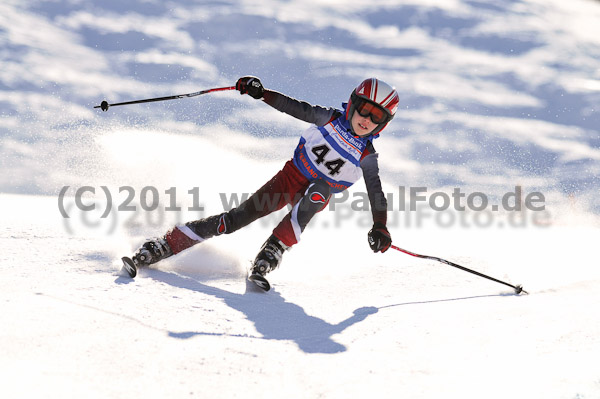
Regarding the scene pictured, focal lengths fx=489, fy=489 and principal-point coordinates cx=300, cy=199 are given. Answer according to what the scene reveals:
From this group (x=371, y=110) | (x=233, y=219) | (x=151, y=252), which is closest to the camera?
(x=151, y=252)

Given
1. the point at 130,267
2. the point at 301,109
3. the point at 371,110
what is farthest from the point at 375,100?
the point at 130,267

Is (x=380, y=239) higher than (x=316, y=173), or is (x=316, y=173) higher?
(x=316, y=173)

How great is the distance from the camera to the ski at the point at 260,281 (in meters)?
3.85

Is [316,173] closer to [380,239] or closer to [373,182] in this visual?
[373,182]

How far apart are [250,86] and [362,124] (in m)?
1.00

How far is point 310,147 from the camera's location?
14.4 ft

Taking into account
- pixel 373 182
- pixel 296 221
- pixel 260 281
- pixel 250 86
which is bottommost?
pixel 260 281

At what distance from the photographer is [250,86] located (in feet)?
13.6

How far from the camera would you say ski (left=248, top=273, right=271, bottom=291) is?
12.6ft

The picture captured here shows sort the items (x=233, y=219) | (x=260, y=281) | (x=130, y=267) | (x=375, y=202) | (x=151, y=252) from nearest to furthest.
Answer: (x=130, y=267)
(x=260, y=281)
(x=151, y=252)
(x=375, y=202)
(x=233, y=219)

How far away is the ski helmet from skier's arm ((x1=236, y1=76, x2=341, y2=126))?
0.25 metres

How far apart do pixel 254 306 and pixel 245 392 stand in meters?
1.38

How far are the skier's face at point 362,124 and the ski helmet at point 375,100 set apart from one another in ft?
0.10

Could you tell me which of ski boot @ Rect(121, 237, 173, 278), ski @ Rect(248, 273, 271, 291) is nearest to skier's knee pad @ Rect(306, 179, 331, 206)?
ski @ Rect(248, 273, 271, 291)
